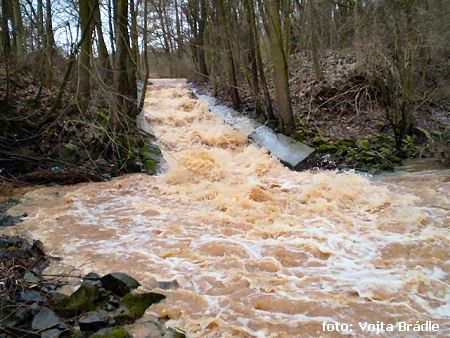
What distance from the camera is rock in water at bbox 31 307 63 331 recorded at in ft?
13.0

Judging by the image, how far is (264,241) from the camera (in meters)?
6.44

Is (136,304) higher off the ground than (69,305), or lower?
lower

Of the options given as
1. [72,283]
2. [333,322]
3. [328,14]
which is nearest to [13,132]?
[72,283]

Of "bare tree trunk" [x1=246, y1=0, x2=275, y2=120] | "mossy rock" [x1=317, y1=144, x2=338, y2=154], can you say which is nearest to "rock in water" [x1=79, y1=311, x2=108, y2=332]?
"mossy rock" [x1=317, y1=144, x2=338, y2=154]

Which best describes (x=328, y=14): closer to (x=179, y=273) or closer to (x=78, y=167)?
(x=78, y=167)

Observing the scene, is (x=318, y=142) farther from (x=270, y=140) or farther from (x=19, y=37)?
(x=19, y=37)

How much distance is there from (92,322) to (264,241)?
118 inches

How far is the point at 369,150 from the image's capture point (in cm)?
1119

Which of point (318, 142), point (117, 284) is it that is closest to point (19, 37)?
point (318, 142)

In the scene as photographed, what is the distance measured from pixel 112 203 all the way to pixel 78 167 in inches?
90.3

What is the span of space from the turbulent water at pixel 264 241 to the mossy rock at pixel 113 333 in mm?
602

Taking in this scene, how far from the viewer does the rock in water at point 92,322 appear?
13.6 feet

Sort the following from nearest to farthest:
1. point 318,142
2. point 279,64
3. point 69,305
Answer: point 69,305, point 318,142, point 279,64

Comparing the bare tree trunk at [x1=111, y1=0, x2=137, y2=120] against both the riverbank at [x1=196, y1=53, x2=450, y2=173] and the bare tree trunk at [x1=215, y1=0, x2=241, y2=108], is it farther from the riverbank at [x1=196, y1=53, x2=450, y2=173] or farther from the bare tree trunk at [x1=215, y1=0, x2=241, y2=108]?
the riverbank at [x1=196, y1=53, x2=450, y2=173]
